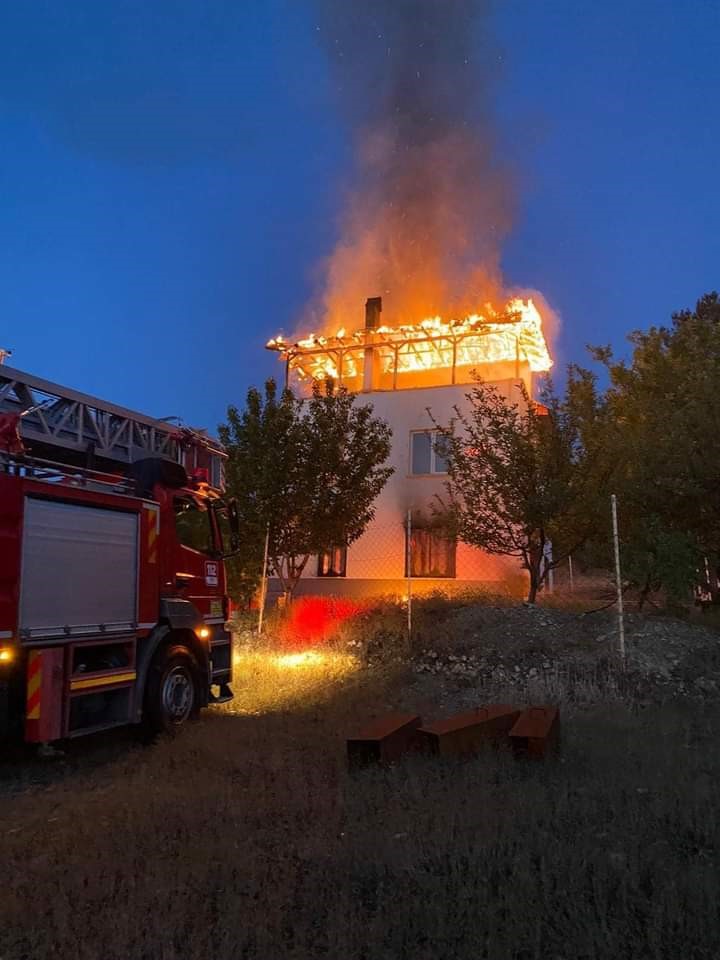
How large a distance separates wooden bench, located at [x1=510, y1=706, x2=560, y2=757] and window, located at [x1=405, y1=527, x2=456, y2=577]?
12419 mm

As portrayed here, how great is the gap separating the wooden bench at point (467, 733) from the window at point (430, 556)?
40.4 ft

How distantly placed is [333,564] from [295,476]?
6572 millimetres

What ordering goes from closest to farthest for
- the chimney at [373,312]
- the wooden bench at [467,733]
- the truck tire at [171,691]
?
the wooden bench at [467,733] < the truck tire at [171,691] < the chimney at [373,312]

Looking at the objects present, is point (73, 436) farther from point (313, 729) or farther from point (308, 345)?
point (308, 345)

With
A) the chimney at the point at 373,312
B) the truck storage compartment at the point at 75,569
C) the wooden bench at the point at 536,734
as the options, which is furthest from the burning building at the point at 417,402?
the wooden bench at the point at 536,734

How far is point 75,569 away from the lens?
6703 millimetres

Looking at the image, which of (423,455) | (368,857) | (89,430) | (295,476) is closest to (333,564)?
(423,455)

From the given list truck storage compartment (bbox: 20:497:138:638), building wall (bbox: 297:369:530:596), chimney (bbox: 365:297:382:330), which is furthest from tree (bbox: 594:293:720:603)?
chimney (bbox: 365:297:382:330)

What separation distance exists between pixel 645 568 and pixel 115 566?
25.6 ft

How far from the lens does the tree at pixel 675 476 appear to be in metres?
11.2

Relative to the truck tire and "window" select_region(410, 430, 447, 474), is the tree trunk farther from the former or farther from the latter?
the truck tire

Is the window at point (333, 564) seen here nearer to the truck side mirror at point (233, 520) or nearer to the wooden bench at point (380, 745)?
the truck side mirror at point (233, 520)

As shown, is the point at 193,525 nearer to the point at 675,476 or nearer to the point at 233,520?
the point at 233,520

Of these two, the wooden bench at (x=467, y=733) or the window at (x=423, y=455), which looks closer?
the wooden bench at (x=467, y=733)
